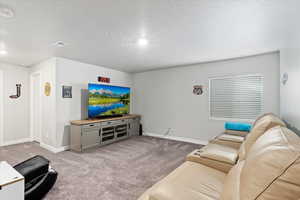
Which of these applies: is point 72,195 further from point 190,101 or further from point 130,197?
point 190,101

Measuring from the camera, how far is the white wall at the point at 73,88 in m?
3.56

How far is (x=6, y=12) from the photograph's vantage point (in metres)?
1.68

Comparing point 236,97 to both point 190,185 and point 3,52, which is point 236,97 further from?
point 3,52

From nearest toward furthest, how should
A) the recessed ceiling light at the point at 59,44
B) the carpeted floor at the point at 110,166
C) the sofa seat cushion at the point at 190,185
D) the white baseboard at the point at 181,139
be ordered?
the sofa seat cushion at the point at 190,185 < the carpeted floor at the point at 110,166 < the recessed ceiling light at the point at 59,44 < the white baseboard at the point at 181,139

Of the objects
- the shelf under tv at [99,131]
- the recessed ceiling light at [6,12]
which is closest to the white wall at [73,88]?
the shelf under tv at [99,131]

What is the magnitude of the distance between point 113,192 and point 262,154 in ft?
6.23

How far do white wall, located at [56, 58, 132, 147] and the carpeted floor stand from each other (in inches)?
24.9

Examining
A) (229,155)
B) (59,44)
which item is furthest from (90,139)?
(229,155)

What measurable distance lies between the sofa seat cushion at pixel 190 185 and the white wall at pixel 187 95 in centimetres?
266

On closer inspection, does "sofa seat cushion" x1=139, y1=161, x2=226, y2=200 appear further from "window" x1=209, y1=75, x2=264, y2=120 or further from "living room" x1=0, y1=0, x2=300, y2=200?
"window" x1=209, y1=75, x2=264, y2=120

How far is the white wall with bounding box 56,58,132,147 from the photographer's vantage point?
3.56 m

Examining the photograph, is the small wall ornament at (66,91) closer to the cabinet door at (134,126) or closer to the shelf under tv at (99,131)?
the shelf under tv at (99,131)

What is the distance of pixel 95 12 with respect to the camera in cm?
172

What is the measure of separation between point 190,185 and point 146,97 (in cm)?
417
